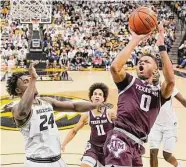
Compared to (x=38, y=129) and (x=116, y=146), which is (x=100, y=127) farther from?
(x=38, y=129)

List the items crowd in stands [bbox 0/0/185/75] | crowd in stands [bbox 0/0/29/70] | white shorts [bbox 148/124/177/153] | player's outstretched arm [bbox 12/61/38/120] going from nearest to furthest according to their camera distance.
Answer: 1. player's outstretched arm [bbox 12/61/38/120]
2. white shorts [bbox 148/124/177/153]
3. crowd in stands [bbox 0/0/29/70]
4. crowd in stands [bbox 0/0/185/75]

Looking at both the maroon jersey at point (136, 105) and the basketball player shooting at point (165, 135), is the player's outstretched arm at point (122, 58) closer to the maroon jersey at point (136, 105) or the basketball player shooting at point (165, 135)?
the maroon jersey at point (136, 105)

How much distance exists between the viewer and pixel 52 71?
16.5m

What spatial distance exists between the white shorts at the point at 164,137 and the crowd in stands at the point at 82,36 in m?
12.3

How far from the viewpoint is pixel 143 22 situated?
370 cm

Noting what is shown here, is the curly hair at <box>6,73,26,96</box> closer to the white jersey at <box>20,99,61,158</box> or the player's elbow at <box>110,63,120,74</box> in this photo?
the white jersey at <box>20,99,61,158</box>

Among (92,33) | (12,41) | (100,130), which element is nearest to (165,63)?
(100,130)

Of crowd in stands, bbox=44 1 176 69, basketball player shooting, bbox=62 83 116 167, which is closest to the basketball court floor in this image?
basketball player shooting, bbox=62 83 116 167

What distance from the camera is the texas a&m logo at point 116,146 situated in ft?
11.8

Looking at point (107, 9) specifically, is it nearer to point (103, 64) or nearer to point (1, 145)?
point (103, 64)

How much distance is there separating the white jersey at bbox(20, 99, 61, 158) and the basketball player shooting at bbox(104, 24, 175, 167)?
507 millimetres

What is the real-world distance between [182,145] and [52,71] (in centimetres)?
960

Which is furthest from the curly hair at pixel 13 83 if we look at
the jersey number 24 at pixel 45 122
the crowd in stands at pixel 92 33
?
the crowd in stands at pixel 92 33

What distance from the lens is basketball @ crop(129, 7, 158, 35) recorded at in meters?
3.67
